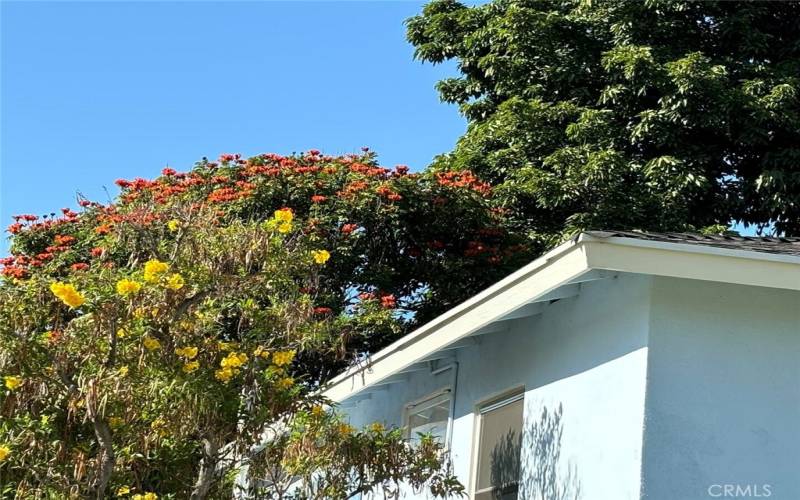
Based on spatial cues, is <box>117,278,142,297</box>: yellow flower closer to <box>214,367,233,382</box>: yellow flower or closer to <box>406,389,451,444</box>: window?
<box>214,367,233,382</box>: yellow flower

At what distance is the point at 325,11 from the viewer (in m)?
13.0

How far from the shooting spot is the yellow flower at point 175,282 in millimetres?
7543

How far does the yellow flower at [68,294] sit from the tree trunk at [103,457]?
78 cm

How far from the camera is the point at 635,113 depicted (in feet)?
67.6

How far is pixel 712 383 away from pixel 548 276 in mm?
1276

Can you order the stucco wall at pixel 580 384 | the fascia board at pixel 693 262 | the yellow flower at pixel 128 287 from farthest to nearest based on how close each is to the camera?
the stucco wall at pixel 580 384 → the fascia board at pixel 693 262 → the yellow flower at pixel 128 287

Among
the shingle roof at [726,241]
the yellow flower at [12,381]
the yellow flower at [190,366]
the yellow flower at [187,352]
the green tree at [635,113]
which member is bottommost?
the yellow flower at [12,381]

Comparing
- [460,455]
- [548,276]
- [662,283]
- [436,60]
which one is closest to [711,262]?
[662,283]

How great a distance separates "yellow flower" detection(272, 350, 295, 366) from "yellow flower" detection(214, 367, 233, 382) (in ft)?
1.37

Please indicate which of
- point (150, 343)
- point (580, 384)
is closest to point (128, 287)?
point (150, 343)

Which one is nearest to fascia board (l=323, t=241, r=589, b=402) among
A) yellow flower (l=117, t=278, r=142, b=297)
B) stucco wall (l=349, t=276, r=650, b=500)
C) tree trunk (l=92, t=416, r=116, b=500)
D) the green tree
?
stucco wall (l=349, t=276, r=650, b=500)

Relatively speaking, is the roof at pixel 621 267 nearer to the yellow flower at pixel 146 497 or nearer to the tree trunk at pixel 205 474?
the tree trunk at pixel 205 474

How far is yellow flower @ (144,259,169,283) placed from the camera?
744cm
